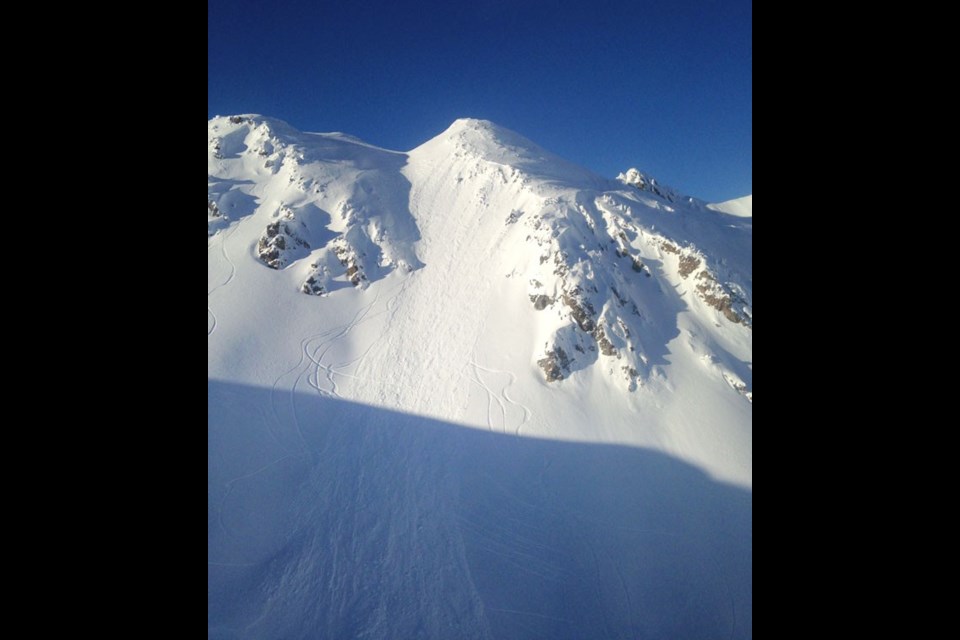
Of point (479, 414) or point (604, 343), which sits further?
point (604, 343)

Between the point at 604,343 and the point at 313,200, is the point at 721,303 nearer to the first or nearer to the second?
the point at 604,343

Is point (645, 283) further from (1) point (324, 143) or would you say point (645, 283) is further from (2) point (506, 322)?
(1) point (324, 143)

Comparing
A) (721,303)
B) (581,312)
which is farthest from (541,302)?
(721,303)

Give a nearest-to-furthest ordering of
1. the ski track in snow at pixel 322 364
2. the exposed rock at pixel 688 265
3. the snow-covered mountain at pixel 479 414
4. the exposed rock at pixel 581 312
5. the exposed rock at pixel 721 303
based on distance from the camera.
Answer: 1. the snow-covered mountain at pixel 479 414
2. the ski track in snow at pixel 322 364
3. the exposed rock at pixel 581 312
4. the exposed rock at pixel 721 303
5. the exposed rock at pixel 688 265

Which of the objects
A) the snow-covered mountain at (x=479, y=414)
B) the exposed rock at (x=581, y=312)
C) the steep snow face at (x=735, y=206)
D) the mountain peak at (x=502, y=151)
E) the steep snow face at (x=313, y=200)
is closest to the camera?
the snow-covered mountain at (x=479, y=414)

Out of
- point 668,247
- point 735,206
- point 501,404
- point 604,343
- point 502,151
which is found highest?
point 502,151

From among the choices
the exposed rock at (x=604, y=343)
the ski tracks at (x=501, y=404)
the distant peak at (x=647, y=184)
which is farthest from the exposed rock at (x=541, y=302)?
the distant peak at (x=647, y=184)

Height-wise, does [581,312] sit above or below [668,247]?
below

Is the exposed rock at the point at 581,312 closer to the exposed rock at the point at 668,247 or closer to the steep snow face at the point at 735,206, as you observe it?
the exposed rock at the point at 668,247
